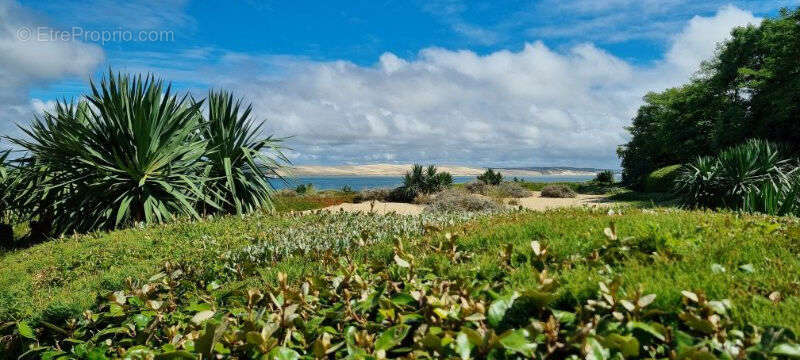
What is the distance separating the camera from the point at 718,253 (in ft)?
9.32

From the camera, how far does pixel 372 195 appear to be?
81.6ft

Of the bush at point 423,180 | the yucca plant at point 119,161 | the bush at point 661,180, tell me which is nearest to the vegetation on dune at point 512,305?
the yucca plant at point 119,161

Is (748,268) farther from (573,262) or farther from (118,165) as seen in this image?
(118,165)

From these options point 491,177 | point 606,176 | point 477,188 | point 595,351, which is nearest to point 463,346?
point 595,351

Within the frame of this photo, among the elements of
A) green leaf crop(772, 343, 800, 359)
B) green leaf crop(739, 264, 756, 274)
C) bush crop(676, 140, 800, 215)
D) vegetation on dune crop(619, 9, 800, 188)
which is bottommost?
green leaf crop(772, 343, 800, 359)

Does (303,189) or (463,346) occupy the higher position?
(463,346)

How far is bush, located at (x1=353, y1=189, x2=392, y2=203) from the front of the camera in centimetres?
2444

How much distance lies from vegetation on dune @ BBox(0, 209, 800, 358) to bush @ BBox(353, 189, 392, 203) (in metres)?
20.4

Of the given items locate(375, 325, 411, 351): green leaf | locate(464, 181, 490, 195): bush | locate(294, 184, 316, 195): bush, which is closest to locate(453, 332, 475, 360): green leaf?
locate(375, 325, 411, 351): green leaf

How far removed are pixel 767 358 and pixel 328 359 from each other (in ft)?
5.37

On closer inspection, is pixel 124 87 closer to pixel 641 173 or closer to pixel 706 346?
pixel 706 346

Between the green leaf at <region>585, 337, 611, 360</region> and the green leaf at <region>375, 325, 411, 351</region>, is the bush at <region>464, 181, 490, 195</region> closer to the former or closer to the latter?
the green leaf at <region>375, 325, 411, 351</region>

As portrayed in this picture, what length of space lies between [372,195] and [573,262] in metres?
22.1

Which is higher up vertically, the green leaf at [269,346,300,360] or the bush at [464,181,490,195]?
the green leaf at [269,346,300,360]
